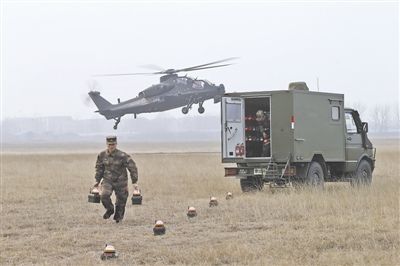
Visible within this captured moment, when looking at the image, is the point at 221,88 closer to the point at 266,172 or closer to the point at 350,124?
the point at 350,124

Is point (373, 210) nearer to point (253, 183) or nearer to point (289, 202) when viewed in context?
point (289, 202)

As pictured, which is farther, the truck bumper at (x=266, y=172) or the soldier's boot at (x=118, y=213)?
the truck bumper at (x=266, y=172)

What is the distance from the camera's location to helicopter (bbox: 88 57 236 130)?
44.7 meters

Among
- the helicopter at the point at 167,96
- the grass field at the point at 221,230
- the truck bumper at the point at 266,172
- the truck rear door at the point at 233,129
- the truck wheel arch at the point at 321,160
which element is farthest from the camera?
the helicopter at the point at 167,96

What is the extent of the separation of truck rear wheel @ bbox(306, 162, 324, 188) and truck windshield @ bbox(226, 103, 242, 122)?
84.9 inches

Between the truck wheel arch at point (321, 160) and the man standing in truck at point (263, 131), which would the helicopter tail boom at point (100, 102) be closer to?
the man standing in truck at point (263, 131)

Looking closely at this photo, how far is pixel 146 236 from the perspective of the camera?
998cm

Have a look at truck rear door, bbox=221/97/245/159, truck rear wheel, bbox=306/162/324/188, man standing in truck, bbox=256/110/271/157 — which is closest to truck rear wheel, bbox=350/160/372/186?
truck rear wheel, bbox=306/162/324/188

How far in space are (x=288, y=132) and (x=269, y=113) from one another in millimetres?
996

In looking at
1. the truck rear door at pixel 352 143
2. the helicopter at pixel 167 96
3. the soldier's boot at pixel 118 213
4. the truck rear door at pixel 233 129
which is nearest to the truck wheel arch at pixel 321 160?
the truck rear door at pixel 352 143

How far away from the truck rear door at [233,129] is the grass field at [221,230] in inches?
48.8

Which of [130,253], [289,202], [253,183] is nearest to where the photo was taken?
[130,253]

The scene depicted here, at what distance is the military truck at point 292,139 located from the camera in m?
15.7

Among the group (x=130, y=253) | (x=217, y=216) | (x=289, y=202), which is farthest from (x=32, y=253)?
(x=289, y=202)
